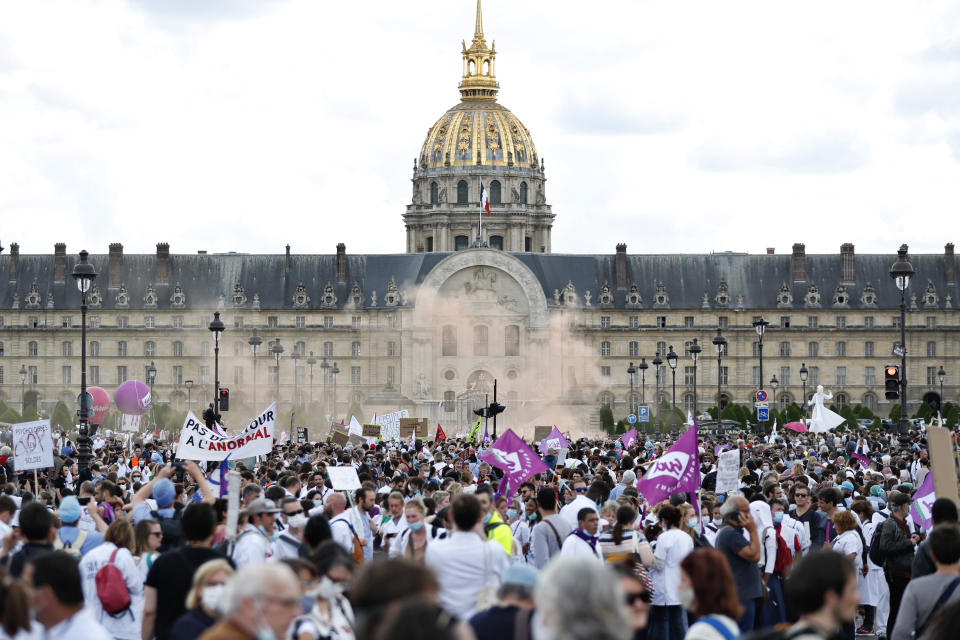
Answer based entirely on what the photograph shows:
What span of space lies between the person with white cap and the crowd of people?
15 millimetres

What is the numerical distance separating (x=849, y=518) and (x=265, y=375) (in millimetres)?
80659

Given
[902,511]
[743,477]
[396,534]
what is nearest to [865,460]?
[743,477]

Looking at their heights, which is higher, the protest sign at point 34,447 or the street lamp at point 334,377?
the protest sign at point 34,447

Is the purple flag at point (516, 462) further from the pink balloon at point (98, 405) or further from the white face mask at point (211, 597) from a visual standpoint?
the pink balloon at point (98, 405)

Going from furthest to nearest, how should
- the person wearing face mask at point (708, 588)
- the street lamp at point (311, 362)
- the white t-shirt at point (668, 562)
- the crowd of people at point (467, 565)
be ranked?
1. the street lamp at point (311, 362)
2. the white t-shirt at point (668, 562)
3. the person wearing face mask at point (708, 588)
4. the crowd of people at point (467, 565)

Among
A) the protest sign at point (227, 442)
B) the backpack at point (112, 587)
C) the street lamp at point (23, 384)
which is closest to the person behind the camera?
the backpack at point (112, 587)

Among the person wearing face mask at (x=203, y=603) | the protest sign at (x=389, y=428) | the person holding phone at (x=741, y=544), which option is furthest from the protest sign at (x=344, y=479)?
the protest sign at (x=389, y=428)

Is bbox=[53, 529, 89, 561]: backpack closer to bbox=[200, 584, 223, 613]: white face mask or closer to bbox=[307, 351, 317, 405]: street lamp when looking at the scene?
bbox=[200, 584, 223, 613]: white face mask

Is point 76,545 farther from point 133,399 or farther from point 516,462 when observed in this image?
point 133,399

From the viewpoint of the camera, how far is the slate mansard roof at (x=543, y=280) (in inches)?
3780

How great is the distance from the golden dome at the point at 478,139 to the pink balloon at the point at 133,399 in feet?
251

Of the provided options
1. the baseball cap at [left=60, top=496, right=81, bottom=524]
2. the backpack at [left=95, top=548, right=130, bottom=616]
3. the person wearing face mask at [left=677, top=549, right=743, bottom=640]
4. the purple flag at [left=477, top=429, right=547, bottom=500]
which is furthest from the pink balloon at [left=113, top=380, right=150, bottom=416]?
the person wearing face mask at [left=677, top=549, right=743, bottom=640]

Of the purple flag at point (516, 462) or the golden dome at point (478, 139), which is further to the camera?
the golden dome at point (478, 139)

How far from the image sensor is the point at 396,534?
1379cm
